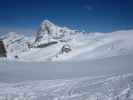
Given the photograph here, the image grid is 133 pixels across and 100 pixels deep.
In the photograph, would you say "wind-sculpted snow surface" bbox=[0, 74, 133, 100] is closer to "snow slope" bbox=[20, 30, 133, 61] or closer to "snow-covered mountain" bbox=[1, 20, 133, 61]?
"snow slope" bbox=[20, 30, 133, 61]

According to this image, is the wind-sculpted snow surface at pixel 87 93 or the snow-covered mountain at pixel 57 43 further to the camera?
the snow-covered mountain at pixel 57 43

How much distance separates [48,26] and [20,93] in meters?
94.7

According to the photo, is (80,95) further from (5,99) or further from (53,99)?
(5,99)

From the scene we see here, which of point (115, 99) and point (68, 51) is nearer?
point (115, 99)

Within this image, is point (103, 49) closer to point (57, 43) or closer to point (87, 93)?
point (57, 43)

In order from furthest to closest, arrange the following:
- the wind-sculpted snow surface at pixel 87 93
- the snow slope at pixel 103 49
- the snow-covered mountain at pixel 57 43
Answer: the snow-covered mountain at pixel 57 43 < the snow slope at pixel 103 49 < the wind-sculpted snow surface at pixel 87 93

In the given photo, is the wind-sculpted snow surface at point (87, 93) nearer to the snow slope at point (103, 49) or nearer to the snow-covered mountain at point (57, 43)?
A: the snow slope at point (103, 49)

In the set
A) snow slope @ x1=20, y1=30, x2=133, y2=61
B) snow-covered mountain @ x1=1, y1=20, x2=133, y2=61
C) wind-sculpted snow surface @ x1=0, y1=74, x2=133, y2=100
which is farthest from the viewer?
snow-covered mountain @ x1=1, y1=20, x2=133, y2=61

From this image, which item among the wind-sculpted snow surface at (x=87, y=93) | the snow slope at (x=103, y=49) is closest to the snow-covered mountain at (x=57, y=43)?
the snow slope at (x=103, y=49)

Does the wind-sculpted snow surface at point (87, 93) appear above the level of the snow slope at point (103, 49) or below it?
below

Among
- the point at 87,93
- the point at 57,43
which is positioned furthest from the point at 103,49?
the point at 87,93

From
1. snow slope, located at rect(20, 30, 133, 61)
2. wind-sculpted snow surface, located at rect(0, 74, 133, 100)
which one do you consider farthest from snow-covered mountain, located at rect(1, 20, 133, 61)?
wind-sculpted snow surface, located at rect(0, 74, 133, 100)

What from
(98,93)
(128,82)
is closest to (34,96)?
(98,93)

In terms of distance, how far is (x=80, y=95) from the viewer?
8133 millimetres
